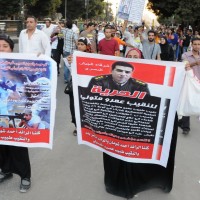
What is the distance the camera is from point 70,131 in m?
5.88

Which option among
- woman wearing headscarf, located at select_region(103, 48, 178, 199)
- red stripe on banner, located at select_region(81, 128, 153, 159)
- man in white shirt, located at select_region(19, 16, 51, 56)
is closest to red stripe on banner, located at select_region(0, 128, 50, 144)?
red stripe on banner, located at select_region(81, 128, 153, 159)

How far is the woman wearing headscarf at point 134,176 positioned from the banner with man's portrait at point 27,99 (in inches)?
29.2

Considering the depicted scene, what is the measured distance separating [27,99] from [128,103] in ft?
3.39

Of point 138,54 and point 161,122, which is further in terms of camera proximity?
point 138,54

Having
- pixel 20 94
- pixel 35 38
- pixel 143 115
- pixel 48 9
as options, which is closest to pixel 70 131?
pixel 35 38

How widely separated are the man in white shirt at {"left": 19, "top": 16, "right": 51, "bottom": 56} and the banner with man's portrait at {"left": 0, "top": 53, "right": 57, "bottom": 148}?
2.83m

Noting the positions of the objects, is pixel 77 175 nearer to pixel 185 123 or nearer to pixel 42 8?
pixel 185 123

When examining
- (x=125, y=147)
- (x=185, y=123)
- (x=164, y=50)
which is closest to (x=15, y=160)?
(x=125, y=147)

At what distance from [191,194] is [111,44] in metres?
4.90

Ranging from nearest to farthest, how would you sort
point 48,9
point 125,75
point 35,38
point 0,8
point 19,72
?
point 125,75 → point 19,72 → point 35,38 → point 0,8 → point 48,9

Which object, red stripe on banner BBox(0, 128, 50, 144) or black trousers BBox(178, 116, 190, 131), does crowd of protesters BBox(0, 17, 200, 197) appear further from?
red stripe on banner BBox(0, 128, 50, 144)

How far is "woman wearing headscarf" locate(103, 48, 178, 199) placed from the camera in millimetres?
3555

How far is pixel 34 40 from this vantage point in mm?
6293

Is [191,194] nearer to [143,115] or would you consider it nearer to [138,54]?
[143,115]
